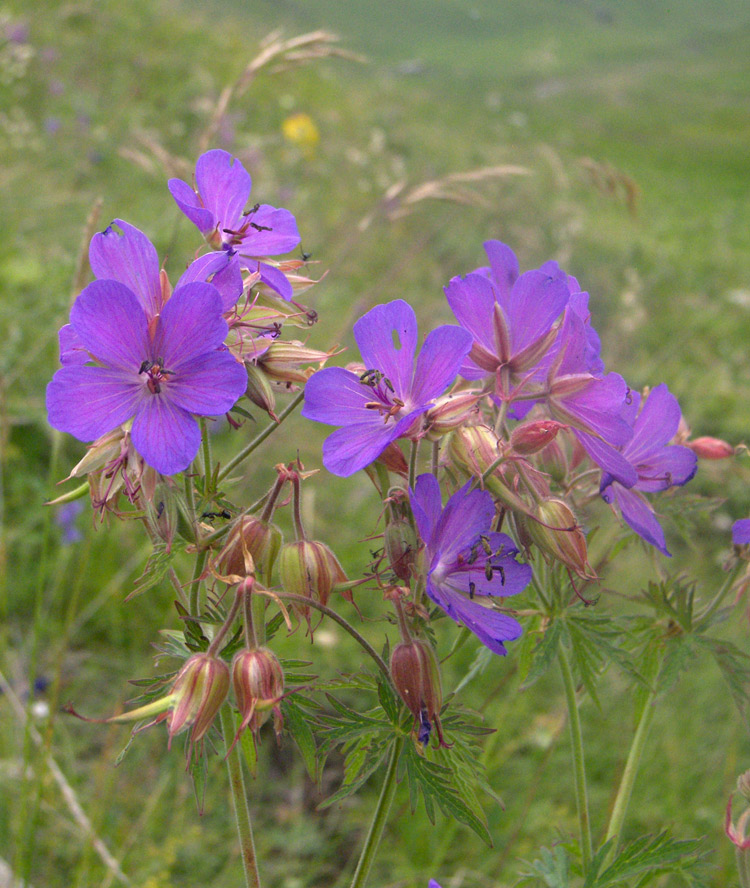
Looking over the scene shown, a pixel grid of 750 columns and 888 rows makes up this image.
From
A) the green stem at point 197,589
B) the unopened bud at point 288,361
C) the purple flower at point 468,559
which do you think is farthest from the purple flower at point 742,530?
the green stem at point 197,589

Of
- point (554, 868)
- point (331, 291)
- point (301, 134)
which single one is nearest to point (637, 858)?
point (554, 868)

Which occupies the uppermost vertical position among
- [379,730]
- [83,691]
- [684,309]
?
[379,730]

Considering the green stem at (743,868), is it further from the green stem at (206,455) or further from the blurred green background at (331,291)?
the green stem at (206,455)

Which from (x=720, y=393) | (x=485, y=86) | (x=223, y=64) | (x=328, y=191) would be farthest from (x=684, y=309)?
(x=485, y=86)

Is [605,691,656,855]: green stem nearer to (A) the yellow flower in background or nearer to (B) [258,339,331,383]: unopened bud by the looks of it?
(B) [258,339,331,383]: unopened bud

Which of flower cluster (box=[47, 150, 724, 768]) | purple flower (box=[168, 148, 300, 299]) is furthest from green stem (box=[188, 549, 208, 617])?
purple flower (box=[168, 148, 300, 299])

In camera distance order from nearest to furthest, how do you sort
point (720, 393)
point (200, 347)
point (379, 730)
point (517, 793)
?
point (200, 347) → point (379, 730) → point (517, 793) → point (720, 393)

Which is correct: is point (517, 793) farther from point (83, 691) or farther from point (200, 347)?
point (200, 347)
